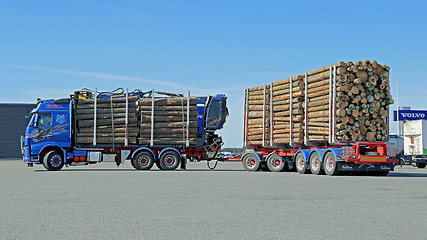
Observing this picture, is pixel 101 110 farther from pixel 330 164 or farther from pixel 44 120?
pixel 330 164

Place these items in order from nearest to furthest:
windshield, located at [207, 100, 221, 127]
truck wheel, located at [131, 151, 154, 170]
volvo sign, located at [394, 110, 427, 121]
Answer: truck wheel, located at [131, 151, 154, 170], windshield, located at [207, 100, 221, 127], volvo sign, located at [394, 110, 427, 121]

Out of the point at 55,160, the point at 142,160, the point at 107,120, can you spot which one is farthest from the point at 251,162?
the point at 55,160

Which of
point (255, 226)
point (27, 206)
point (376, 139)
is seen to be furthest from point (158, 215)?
point (376, 139)

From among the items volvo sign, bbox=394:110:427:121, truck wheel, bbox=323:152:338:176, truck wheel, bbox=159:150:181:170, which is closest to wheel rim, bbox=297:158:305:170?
truck wheel, bbox=323:152:338:176

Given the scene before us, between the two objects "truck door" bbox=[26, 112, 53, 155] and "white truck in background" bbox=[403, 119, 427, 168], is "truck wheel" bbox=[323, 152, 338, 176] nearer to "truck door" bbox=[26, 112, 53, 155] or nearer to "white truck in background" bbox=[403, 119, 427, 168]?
"white truck in background" bbox=[403, 119, 427, 168]

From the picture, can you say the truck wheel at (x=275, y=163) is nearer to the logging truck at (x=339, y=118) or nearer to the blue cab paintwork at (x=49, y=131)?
the logging truck at (x=339, y=118)

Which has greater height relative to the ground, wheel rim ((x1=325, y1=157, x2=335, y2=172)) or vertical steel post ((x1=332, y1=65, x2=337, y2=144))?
vertical steel post ((x1=332, y1=65, x2=337, y2=144))

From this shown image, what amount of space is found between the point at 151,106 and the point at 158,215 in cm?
1976

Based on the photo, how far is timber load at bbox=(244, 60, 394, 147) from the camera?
22531 millimetres

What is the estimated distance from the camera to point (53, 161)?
2786 centimetres

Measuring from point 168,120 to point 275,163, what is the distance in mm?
5725

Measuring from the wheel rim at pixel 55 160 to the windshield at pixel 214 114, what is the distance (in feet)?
24.4

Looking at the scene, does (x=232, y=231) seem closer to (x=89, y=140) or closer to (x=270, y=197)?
(x=270, y=197)

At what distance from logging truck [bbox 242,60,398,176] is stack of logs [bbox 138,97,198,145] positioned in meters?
4.98
